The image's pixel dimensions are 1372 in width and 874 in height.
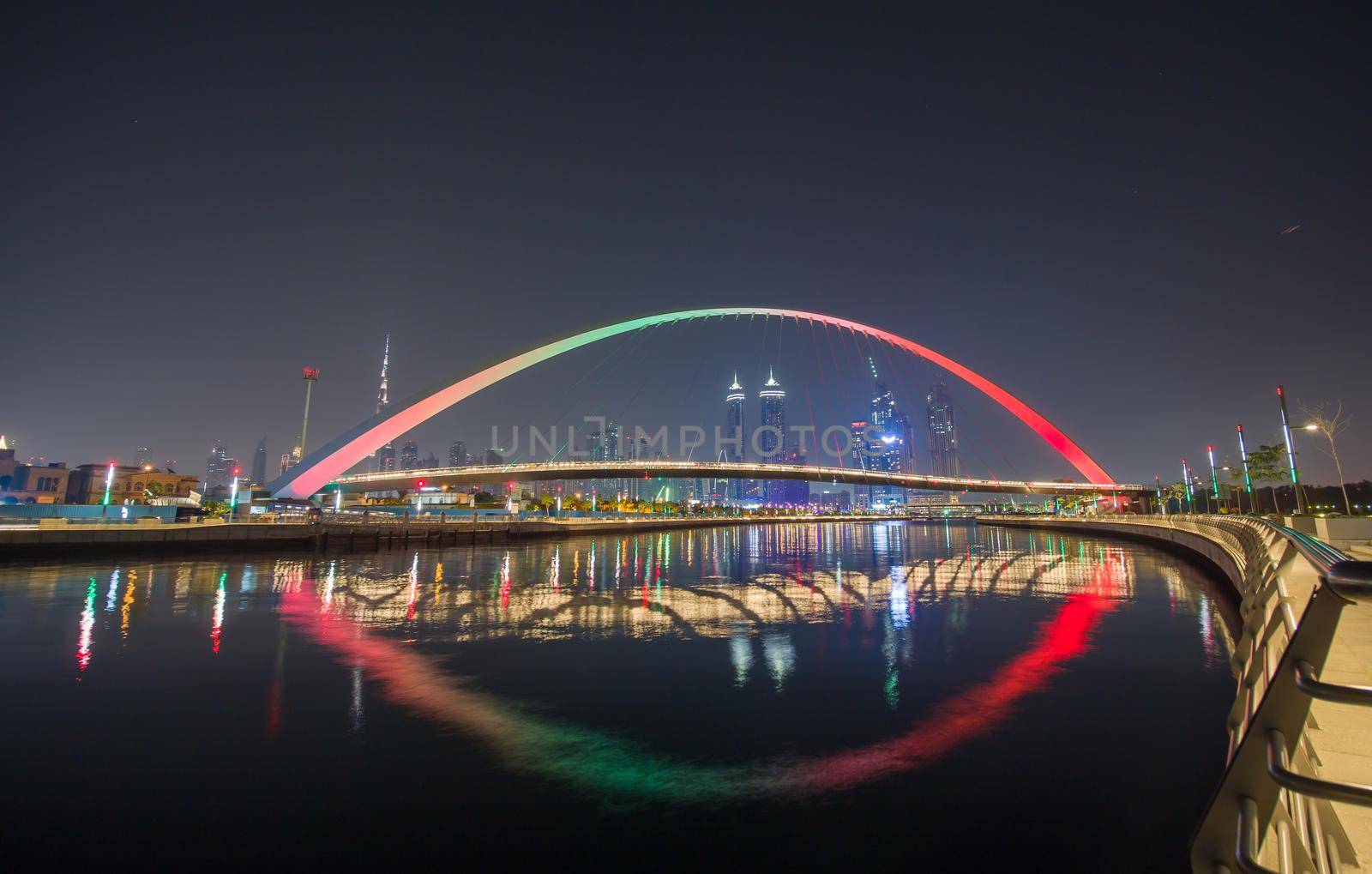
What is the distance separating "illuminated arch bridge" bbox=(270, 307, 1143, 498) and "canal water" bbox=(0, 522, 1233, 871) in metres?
39.0

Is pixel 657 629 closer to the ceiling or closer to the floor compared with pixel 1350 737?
closer to the floor

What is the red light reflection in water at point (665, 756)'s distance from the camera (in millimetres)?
5254

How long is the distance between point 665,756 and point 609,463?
83.1 metres

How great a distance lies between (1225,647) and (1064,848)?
8231 millimetres

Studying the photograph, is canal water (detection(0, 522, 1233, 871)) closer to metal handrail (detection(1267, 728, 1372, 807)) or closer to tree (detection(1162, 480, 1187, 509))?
metal handrail (detection(1267, 728, 1372, 807))

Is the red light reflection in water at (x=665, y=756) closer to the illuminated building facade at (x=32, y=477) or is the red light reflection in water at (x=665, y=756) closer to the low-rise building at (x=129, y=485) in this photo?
the low-rise building at (x=129, y=485)

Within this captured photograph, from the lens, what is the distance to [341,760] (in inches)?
225

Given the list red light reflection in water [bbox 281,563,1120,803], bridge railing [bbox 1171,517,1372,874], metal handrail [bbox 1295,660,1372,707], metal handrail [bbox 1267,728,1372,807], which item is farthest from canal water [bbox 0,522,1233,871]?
metal handrail [bbox 1295,660,1372,707]

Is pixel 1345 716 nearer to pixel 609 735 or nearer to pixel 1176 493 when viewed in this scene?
pixel 609 735

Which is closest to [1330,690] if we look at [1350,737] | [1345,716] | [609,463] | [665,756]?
[1350,737]

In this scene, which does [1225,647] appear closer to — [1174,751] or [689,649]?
[1174,751]

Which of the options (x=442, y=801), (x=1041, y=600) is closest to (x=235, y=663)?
(x=442, y=801)

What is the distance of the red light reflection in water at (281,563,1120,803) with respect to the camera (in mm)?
5254

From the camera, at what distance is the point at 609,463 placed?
88.4m
